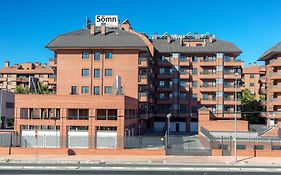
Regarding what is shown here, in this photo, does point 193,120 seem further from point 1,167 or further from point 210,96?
point 1,167

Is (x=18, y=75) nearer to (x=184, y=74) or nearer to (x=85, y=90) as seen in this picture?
(x=85, y=90)

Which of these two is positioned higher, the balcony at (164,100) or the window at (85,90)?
the window at (85,90)

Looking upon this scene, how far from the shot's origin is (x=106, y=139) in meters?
50.8

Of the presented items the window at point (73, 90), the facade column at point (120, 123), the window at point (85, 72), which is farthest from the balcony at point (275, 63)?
the window at point (73, 90)

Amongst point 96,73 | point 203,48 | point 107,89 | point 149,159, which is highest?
point 203,48

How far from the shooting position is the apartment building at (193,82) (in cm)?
8619

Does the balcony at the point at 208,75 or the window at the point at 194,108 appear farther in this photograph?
the window at the point at 194,108

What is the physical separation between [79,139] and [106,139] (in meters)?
3.81

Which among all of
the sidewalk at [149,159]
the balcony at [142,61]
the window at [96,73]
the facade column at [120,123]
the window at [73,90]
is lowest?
the sidewalk at [149,159]

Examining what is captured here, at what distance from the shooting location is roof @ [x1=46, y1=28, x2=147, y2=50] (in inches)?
2643

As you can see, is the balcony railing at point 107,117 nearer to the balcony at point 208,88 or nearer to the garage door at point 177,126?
the garage door at point 177,126

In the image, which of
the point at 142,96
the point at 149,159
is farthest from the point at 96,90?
the point at 149,159

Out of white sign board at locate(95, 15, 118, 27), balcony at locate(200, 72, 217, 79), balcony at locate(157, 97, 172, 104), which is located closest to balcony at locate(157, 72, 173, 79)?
balcony at locate(157, 97, 172, 104)

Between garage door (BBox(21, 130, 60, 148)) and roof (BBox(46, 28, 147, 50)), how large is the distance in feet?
70.3
